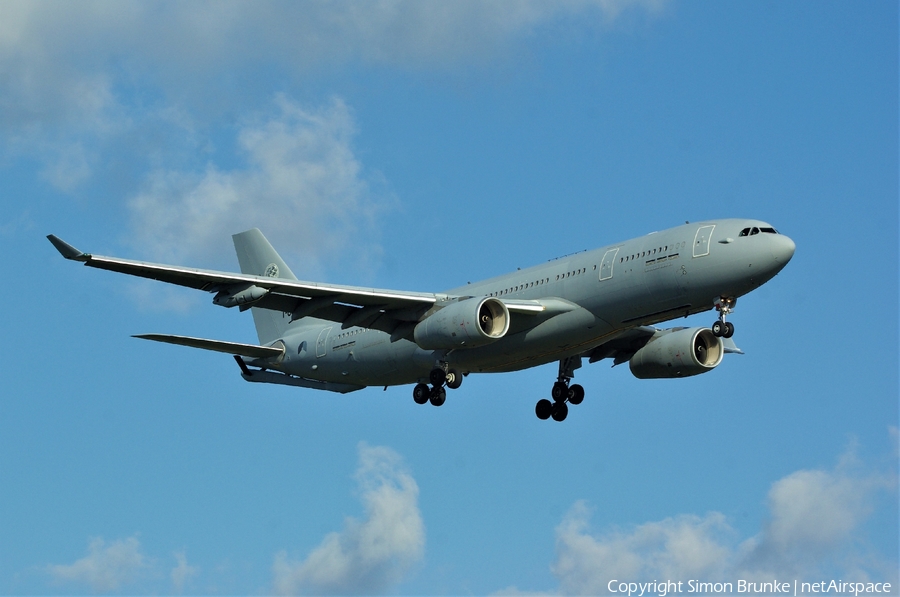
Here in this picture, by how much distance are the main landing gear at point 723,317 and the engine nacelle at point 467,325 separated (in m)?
6.87

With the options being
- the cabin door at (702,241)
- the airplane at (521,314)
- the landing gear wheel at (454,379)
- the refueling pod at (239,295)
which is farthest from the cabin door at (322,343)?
the cabin door at (702,241)

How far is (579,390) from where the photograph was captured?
50.8m

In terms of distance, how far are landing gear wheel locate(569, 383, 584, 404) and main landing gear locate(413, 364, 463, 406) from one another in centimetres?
618

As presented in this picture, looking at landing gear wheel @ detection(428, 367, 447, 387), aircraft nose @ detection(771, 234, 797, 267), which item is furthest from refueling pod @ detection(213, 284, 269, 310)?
aircraft nose @ detection(771, 234, 797, 267)

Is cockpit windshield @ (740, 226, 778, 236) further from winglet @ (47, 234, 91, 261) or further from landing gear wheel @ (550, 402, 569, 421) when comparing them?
winglet @ (47, 234, 91, 261)

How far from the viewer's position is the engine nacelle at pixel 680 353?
48.9 m

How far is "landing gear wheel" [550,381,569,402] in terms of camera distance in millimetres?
50812

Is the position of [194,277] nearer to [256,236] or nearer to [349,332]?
[349,332]

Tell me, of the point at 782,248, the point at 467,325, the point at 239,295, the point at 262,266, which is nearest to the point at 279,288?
the point at 239,295

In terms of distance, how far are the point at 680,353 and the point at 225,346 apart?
676 inches

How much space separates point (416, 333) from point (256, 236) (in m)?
14.7

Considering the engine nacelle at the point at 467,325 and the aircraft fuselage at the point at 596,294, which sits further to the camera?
the engine nacelle at the point at 467,325

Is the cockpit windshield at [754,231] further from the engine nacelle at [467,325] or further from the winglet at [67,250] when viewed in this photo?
the winglet at [67,250]

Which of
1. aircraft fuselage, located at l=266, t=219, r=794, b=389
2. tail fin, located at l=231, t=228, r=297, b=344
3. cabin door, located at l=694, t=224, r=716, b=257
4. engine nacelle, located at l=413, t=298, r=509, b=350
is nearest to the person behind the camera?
aircraft fuselage, located at l=266, t=219, r=794, b=389
